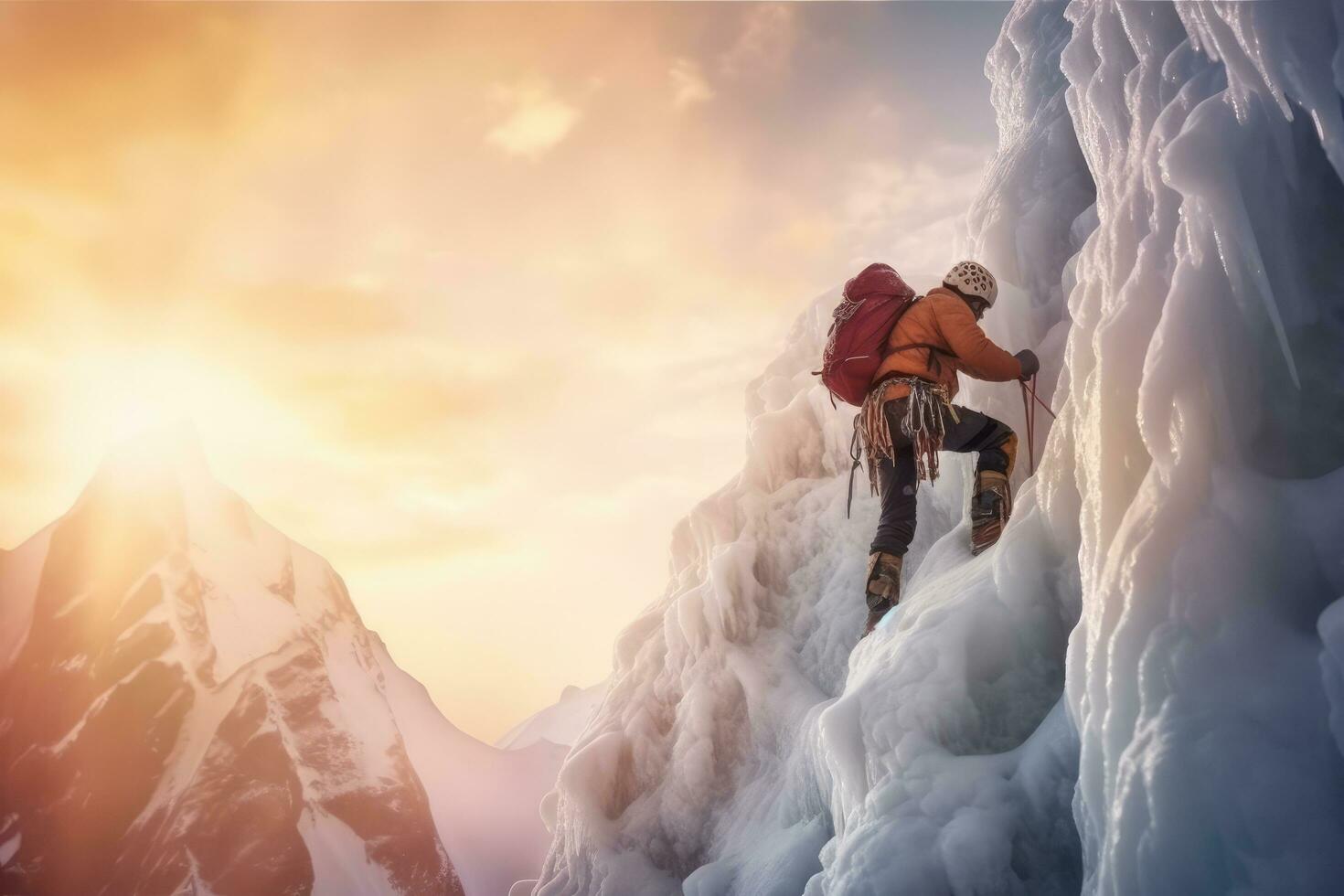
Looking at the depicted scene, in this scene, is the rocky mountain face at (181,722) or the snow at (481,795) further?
the snow at (481,795)

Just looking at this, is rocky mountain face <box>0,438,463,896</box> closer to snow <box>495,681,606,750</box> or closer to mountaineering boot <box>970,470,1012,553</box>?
snow <box>495,681,606,750</box>

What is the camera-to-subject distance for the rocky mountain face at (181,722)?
51.7 meters

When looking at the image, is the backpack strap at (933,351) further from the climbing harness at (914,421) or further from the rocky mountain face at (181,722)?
the rocky mountain face at (181,722)

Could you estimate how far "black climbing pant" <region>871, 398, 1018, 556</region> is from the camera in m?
4.81

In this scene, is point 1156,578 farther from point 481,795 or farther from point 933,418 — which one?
point 481,795

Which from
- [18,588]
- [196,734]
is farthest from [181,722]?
[18,588]

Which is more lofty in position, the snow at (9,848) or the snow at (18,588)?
the snow at (18,588)

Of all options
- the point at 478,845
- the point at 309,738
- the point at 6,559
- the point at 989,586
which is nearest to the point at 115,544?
the point at 6,559

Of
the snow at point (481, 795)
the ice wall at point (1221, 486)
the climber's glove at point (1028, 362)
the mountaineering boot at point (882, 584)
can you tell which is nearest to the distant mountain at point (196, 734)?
the snow at point (481, 795)

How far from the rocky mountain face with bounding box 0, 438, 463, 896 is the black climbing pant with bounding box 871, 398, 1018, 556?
62686mm

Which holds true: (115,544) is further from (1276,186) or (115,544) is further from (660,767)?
(1276,186)

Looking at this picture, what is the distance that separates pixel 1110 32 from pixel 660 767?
21.1ft

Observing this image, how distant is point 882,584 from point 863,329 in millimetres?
1742

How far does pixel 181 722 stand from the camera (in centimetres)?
5691
